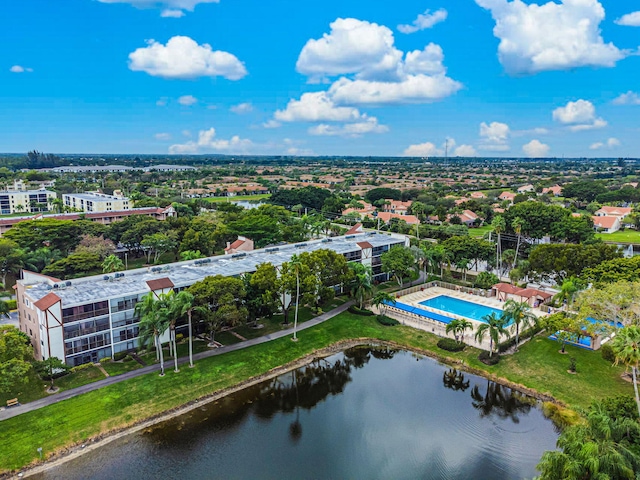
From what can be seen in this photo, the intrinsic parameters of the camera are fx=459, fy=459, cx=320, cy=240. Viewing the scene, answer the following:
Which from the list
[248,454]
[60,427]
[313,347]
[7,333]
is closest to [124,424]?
[60,427]

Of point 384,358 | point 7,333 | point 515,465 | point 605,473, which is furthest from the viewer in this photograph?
Answer: point 384,358

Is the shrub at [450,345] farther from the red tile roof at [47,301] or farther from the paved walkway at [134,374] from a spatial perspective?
the red tile roof at [47,301]

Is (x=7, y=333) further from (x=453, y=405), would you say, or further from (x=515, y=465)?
(x=515, y=465)

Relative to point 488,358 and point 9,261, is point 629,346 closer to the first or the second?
point 488,358

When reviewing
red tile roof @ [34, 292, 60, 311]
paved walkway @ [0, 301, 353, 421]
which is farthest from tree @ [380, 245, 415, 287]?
red tile roof @ [34, 292, 60, 311]

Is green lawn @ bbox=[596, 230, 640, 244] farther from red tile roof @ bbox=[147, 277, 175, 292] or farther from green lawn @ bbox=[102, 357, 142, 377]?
green lawn @ bbox=[102, 357, 142, 377]
